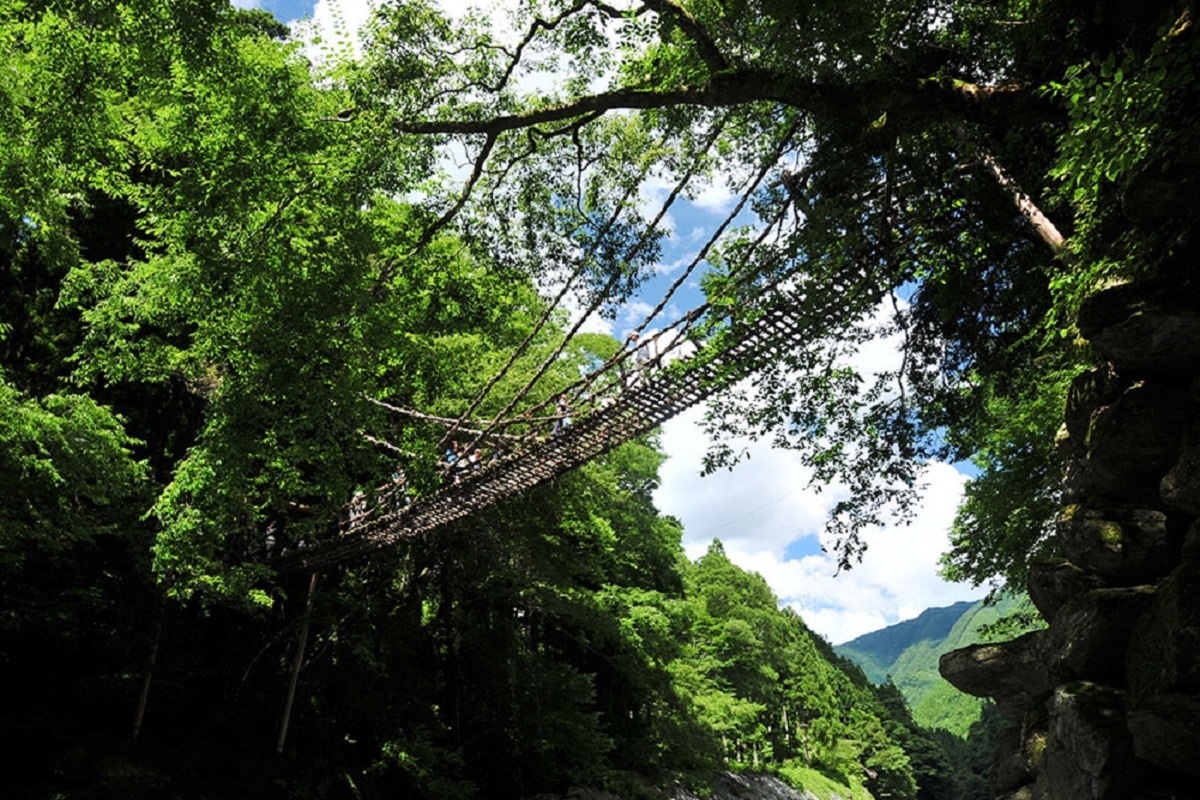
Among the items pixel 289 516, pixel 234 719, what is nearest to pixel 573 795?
pixel 234 719

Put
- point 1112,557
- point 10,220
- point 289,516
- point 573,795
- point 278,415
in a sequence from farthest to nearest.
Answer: point 573,795 < point 289,516 < point 10,220 < point 278,415 < point 1112,557

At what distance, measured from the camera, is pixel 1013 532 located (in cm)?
823

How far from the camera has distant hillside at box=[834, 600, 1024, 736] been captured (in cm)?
6906

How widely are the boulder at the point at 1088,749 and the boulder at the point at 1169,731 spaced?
4.6 inches

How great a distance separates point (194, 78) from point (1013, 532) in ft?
29.0

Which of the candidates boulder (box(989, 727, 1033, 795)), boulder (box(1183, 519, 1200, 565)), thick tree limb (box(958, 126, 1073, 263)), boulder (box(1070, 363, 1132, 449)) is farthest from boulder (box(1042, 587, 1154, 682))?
thick tree limb (box(958, 126, 1073, 263))

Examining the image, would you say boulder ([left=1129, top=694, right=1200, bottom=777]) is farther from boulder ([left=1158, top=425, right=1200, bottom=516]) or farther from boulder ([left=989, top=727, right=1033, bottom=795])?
boulder ([left=989, top=727, right=1033, bottom=795])

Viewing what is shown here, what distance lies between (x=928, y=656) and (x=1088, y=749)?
17101 centimetres

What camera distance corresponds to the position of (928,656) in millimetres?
150750

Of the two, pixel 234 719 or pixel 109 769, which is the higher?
pixel 234 719

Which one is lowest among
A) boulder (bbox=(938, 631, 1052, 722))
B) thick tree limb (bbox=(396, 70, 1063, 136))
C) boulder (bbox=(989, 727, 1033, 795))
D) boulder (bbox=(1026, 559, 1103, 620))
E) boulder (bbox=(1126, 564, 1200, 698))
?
boulder (bbox=(989, 727, 1033, 795))

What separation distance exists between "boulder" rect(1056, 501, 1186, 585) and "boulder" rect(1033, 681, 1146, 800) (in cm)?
48

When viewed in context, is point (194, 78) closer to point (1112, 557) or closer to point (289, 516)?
point (289, 516)

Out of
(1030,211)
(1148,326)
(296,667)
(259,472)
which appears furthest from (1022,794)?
(296,667)
